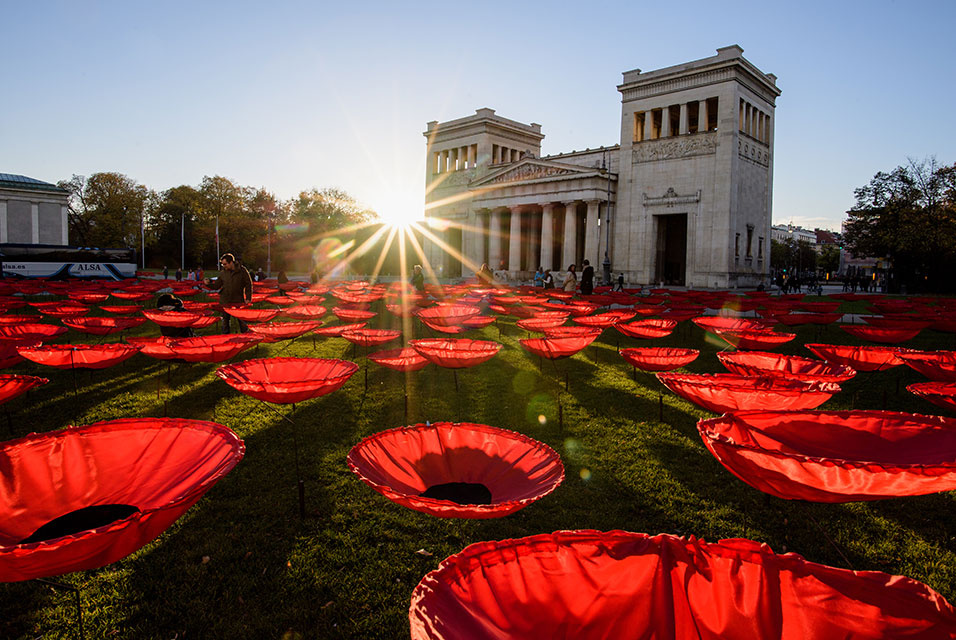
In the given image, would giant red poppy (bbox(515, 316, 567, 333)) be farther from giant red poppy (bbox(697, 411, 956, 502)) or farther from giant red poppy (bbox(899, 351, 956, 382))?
giant red poppy (bbox(697, 411, 956, 502))

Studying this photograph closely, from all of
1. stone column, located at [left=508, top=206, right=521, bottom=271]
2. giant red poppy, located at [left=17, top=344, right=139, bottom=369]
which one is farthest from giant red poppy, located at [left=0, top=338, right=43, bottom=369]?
stone column, located at [left=508, top=206, right=521, bottom=271]

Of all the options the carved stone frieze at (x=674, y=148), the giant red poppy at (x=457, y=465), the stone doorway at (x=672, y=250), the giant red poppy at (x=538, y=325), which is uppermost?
the carved stone frieze at (x=674, y=148)

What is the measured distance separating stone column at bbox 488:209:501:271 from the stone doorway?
17.4 metres

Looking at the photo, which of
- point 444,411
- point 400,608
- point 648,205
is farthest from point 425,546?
point 648,205

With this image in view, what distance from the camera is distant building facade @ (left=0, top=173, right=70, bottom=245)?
5853 cm

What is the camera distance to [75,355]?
21.8ft

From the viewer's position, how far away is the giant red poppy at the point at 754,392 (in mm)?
4242

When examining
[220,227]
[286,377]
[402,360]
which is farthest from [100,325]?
[220,227]

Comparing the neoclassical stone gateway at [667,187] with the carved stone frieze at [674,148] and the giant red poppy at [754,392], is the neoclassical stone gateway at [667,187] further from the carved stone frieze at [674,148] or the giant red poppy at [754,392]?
the giant red poppy at [754,392]

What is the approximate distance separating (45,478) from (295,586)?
175cm

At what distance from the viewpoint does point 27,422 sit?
7082 millimetres

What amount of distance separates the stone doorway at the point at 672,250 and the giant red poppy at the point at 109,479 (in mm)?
48161

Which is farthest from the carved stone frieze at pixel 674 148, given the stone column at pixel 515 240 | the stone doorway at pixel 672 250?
the stone column at pixel 515 240

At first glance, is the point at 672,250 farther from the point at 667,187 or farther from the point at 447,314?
the point at 447,314
